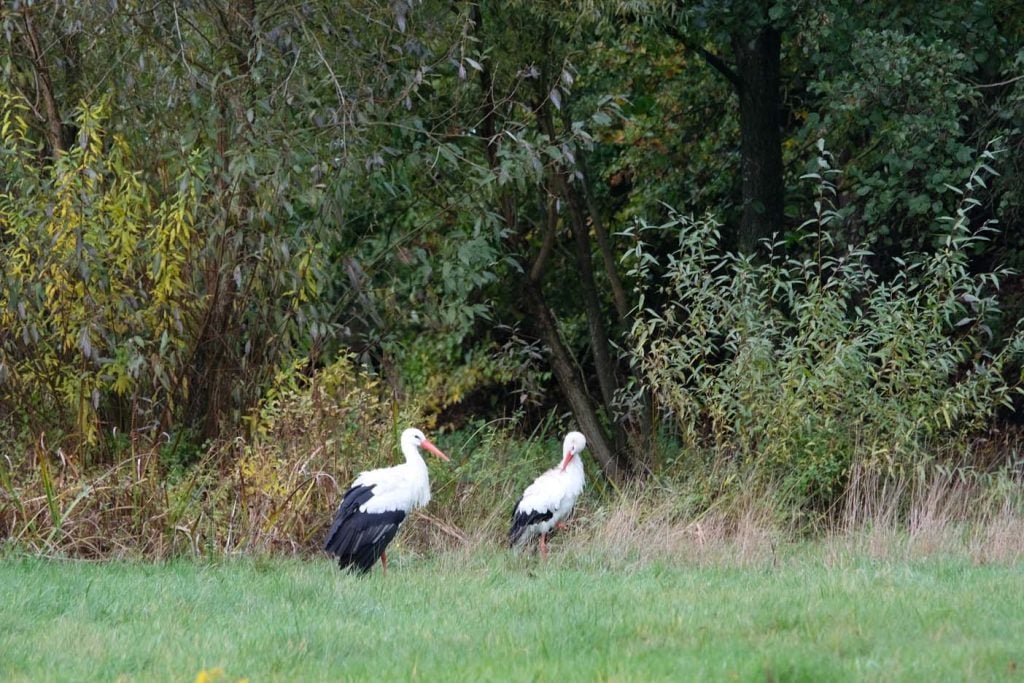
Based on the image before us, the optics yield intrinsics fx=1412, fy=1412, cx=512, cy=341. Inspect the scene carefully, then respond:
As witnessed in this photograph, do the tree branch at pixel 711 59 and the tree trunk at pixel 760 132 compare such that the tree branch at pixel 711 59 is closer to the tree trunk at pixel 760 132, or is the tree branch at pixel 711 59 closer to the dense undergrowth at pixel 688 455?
the tree trunk at pixel 760 132

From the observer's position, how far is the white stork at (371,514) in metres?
8.93

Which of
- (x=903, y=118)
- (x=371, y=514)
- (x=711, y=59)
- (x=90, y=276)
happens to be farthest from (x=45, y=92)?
(x=903, y=118)

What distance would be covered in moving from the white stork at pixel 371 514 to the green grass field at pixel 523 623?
0.50 ft

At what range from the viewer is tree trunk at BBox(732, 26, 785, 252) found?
Answer: 1346 cm

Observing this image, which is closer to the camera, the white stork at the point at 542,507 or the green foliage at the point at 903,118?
the white stork at the point at 542,507

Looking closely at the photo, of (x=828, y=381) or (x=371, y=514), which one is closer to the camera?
(x=371, y=514)

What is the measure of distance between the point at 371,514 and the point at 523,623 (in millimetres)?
2392

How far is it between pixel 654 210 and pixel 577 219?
1.74 m

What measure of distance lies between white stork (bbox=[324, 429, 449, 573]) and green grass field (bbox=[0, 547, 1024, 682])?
0.50 feet

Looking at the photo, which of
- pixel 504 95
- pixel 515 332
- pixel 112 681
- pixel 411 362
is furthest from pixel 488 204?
pixel 112 681

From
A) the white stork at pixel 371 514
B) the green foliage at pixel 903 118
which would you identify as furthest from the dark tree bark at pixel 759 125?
the white stork at pixel 371 514

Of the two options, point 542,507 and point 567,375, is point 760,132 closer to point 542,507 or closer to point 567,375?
point 567,375

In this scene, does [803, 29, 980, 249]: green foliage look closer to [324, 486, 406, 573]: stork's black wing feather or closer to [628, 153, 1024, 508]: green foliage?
[628, 153, 1024, 508]: green foliage

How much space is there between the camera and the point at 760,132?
44.3 feet
